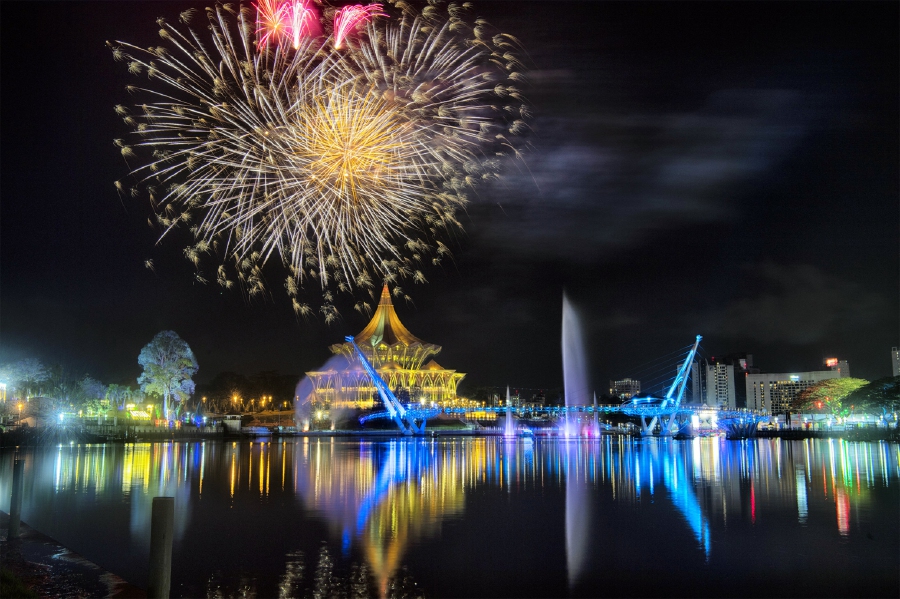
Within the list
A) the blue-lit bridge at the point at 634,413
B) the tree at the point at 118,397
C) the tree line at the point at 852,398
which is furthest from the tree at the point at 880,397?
the tree at the point at 118,397

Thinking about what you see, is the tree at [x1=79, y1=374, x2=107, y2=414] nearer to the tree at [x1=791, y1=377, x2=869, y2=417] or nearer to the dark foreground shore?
the dark foreground shore

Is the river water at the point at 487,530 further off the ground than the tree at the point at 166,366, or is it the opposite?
the tree at the point at 166,366

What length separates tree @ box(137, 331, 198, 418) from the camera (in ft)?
240

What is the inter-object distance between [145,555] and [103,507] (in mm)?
6800

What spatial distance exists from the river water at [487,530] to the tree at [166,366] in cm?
4343

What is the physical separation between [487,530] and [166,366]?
62183 mm

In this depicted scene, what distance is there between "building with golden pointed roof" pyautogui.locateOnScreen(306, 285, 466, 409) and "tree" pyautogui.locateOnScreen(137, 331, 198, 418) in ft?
112

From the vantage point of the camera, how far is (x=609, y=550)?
1509 centimetres

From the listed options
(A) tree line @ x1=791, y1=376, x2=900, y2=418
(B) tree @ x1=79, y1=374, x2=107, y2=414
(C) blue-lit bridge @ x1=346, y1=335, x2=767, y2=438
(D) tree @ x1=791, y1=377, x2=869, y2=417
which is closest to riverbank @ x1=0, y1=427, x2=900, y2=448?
(C) blue-lit bridge @ x1=346, y1=335, x2=767, y2=438

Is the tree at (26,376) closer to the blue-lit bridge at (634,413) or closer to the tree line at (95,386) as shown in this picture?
the tree line at (95,386)

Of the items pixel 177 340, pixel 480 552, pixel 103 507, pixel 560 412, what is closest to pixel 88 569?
pixel 480 552

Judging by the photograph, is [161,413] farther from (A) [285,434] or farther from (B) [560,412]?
(B) [560,412]

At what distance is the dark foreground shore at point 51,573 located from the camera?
10875mm

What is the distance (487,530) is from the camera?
1697 centimetres
